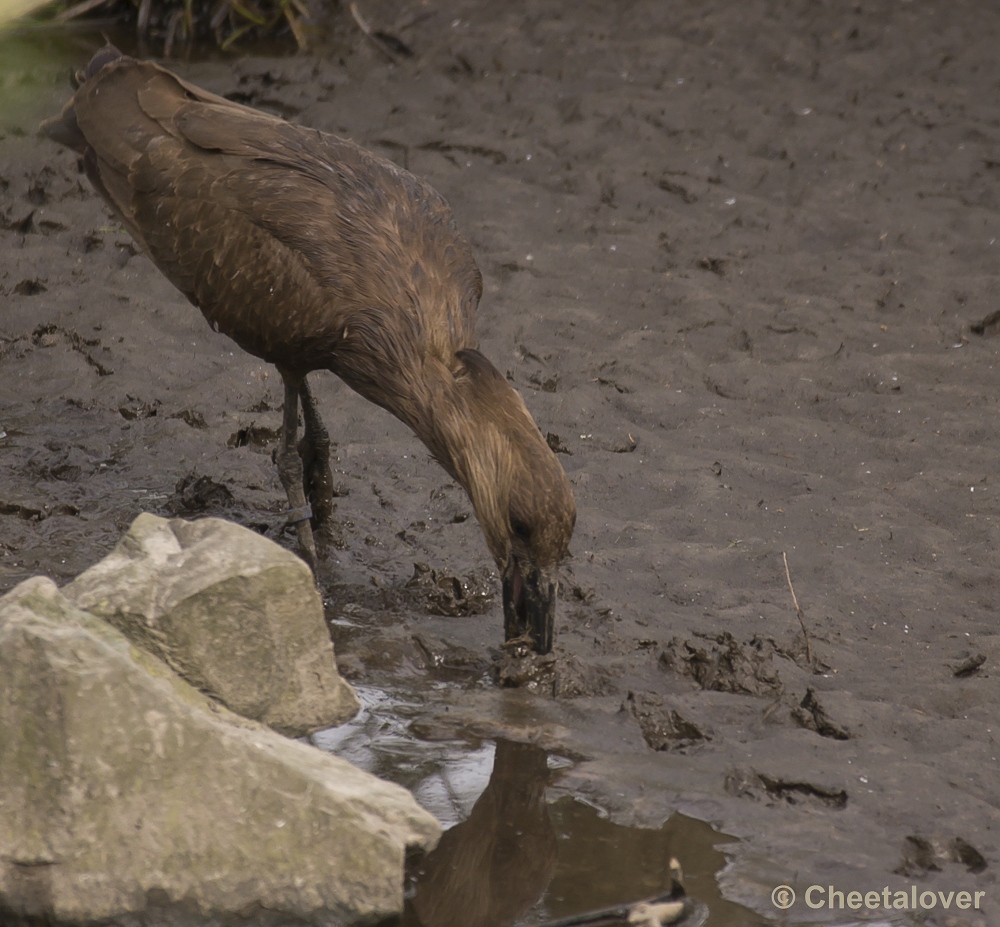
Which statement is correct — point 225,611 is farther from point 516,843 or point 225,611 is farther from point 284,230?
point 284,230

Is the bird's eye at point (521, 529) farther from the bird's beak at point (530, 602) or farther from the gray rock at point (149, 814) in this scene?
the gray rock at point (149, 814)

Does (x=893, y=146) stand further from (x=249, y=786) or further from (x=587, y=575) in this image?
(x=249, y=786)

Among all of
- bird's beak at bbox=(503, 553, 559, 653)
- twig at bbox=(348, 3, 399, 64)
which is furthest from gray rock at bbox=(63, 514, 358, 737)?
twig at bbox=(348, 3, 399, 64)

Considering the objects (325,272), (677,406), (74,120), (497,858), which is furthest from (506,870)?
(74,120)

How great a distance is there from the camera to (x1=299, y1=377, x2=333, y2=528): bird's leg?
6.16m

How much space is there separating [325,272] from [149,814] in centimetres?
244

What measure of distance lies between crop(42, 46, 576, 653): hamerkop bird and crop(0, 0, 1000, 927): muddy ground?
65cm

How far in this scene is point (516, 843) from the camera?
4.31m

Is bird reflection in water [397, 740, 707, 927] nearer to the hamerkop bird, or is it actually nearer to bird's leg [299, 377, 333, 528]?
the hamerkop bird

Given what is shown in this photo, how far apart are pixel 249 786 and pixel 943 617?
3.23 metres

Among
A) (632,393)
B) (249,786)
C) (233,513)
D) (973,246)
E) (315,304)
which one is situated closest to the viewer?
(249,786)

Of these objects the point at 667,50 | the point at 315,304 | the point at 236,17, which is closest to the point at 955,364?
the point at 315,304

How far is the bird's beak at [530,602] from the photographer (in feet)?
15.9

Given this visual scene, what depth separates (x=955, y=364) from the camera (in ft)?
25.2
